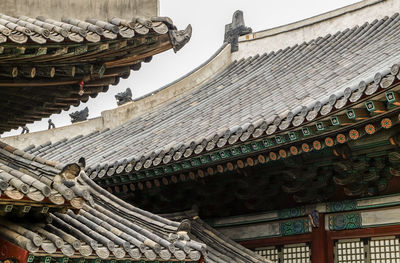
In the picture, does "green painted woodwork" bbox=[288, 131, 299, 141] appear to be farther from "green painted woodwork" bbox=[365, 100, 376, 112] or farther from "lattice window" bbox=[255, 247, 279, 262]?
"lattice window" bbox=[255, 247, 279, 262]

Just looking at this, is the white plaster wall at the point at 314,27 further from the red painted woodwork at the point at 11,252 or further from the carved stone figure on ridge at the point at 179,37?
the red painted woodwork at the point at 11,252

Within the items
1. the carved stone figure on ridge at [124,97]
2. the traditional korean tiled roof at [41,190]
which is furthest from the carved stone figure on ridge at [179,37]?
the carved stone figure on ridge at [124,97]

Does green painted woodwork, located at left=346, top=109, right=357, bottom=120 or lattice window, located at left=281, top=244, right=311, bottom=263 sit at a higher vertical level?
green painted woodwork, located at left=346, top=109, right=357, bottom=120

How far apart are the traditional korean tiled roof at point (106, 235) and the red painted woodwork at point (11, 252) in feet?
0.14

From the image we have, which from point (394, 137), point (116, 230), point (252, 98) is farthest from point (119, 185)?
point (394, 137)

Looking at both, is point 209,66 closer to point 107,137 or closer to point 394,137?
point 107,137

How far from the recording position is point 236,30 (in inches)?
598

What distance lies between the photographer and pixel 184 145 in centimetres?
879

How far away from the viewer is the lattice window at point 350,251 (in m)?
8.32

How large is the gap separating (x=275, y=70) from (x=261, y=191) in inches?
159

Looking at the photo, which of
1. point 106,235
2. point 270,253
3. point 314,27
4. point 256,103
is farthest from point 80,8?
point 314,27

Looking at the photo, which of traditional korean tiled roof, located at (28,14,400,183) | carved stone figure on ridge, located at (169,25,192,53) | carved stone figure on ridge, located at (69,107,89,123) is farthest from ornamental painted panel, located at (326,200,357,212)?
carved stone figure on ridge, located at (69,107,89,123)

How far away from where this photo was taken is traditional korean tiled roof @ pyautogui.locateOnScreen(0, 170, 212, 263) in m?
5.65

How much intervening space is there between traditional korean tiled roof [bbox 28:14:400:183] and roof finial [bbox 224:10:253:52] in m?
0.52
